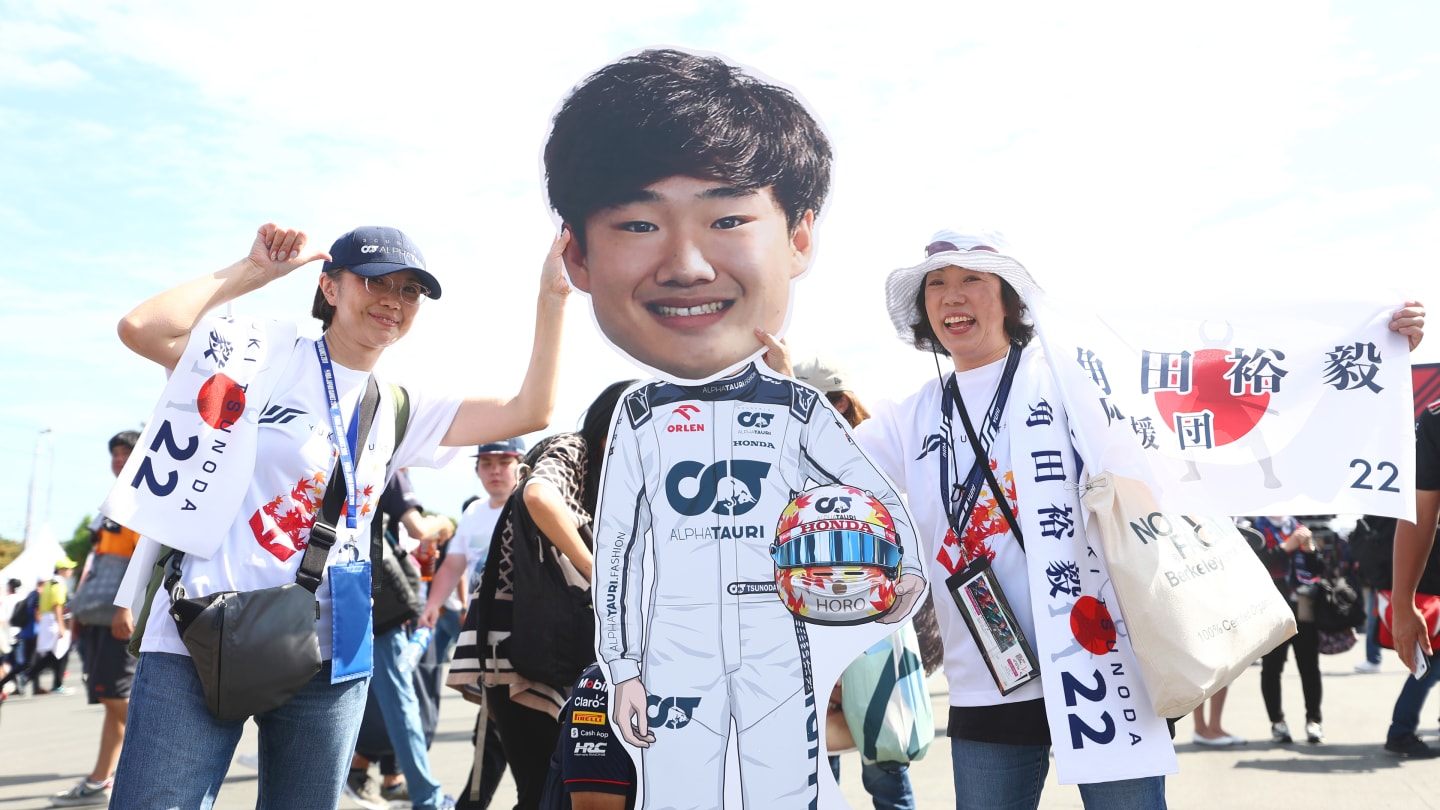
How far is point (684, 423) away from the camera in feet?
8.34

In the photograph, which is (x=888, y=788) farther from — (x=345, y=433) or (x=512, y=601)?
(x=345, y=433)

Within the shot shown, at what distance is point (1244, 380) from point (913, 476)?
2.90 feet

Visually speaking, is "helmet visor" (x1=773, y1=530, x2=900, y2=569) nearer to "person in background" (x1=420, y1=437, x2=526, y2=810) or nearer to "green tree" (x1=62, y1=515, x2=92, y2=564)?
"person in background" (x1=420, y1=437, x2=526, y2=810)

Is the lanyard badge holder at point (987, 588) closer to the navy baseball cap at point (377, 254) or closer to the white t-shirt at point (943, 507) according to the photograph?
the white t-shirt at point (943, 507)

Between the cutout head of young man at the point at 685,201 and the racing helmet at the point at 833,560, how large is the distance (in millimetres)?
413

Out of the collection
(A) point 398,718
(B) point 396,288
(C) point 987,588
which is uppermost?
(B) point 396,288

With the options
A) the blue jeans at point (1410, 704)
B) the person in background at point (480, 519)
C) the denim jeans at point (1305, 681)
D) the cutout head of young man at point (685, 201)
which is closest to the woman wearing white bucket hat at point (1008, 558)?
the cutout head of young man at point (685, 201)

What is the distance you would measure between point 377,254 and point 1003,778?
6.49 feet

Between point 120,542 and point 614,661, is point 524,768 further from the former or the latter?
point 120,542

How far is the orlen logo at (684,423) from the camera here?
2.53 metres

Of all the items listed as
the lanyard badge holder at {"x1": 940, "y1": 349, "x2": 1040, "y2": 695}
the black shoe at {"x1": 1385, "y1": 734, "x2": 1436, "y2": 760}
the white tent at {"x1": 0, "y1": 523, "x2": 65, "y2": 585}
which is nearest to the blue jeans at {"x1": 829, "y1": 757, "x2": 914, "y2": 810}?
the lanyard badge holder at {"x1": 940, "y1": 349, "x2": 1040, "y2": 695}

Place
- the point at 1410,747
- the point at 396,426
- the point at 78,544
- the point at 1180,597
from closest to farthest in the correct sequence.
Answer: the point at 1180,597 → the point at 396,426 → the point at 1410,747 → the point at 78,544

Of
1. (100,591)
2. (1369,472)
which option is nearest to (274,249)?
(1369,472)

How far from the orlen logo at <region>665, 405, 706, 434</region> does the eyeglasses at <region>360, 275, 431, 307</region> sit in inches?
30.1
